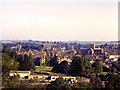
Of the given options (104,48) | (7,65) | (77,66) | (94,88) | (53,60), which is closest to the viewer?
(94,88)

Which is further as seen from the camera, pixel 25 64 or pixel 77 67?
pixel 25 64

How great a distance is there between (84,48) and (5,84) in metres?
7.63

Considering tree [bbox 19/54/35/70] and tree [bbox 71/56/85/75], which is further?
tree [bbox 19/54/35/70]

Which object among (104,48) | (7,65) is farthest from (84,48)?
(7,65)

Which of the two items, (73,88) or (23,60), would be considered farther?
(23,60)

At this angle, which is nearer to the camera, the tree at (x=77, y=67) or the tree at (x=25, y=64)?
the tree at (x=77, y=67)

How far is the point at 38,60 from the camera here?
7828 mm

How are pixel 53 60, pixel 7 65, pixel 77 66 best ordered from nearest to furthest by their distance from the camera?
pixel 7 65, pixel 77 66, pixel 53 60

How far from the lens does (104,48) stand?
1028 cm

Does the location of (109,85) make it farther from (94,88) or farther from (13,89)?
(13,89)

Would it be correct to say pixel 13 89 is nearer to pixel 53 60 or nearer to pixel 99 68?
pixel 99 68

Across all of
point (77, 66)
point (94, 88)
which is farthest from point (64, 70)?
point (94, 88)

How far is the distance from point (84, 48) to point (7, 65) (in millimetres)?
6627

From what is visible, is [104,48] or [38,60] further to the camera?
[104,48]
